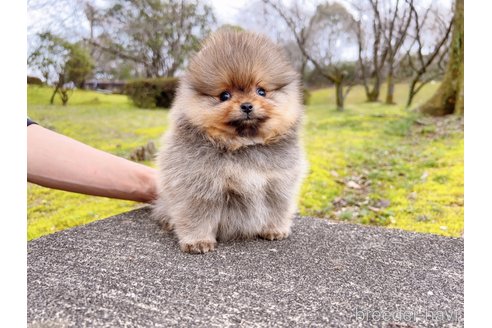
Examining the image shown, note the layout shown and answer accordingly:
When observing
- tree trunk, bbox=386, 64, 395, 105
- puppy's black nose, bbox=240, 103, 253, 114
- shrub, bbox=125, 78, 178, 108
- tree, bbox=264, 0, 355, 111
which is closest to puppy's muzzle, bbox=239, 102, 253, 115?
puppy's black nose, bbox=240, 103, 253, 114

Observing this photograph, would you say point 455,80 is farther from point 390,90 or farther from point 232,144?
point 232,144

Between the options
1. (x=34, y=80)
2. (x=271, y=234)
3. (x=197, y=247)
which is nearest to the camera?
(x=197, y=247)

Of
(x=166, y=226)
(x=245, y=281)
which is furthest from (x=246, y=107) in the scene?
(x=166, y=226)

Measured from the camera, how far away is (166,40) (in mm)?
1667

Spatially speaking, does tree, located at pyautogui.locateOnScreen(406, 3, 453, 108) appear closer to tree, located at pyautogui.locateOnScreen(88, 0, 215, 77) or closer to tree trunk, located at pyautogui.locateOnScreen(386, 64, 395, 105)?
tree trunk, located at pyautogui.locateOnScreen(386, 64, 395, 105)

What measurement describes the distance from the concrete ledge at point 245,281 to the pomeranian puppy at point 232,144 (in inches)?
3.9

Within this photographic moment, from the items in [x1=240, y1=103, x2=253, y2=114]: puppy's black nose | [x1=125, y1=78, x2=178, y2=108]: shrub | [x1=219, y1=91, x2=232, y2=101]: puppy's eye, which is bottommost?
[x1=240, y1=103, x2=253, y2=114]: puppy's black nose

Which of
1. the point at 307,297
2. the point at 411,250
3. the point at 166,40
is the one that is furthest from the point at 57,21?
the point at 411,250

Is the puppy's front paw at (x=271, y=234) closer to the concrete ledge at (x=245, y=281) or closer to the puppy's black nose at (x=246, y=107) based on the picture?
the concrete ledge at (x=245, y=281)

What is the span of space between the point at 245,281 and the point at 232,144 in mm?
329

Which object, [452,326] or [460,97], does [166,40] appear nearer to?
[460,97]

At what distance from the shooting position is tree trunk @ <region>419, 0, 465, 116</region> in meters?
1.71

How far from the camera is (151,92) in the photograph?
163cm

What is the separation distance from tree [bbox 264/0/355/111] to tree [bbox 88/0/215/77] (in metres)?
0.37
